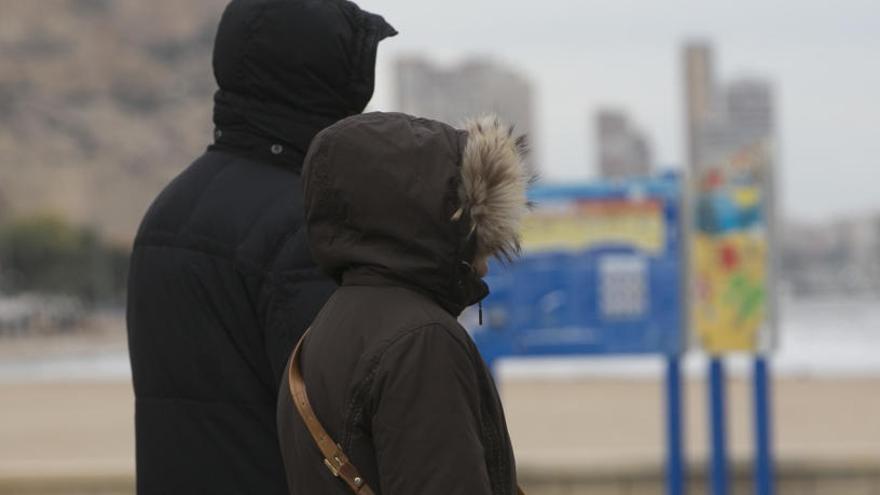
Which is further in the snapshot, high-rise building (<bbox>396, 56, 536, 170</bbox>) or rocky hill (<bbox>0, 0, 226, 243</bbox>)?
rocky hill (<bbox>0, 0, 226, 243</bbox>)

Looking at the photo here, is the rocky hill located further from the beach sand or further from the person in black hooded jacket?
the person in black hooded jacket

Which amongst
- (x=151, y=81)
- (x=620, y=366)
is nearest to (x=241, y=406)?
(x=620, y=366)

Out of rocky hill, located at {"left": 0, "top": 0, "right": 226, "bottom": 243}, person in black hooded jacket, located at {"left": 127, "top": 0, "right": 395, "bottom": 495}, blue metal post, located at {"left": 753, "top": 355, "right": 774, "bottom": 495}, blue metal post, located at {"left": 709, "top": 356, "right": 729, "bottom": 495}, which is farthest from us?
rocky hill, located at {"left": 0, "top": 0, "right": 226, "bottom": 243}

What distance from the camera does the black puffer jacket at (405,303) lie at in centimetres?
147

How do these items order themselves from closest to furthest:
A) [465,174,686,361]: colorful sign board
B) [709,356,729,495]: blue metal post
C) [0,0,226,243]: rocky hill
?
[709,356,729,495]: blue metal post → [465,174,686,361]: colorful sign board → [0,0,226,243]: rocky hill

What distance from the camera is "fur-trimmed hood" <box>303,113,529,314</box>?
1.55 m

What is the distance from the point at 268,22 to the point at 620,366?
60.7ft

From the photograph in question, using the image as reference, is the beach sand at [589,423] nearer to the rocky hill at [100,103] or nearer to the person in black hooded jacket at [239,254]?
the person in black hooded jacket at [239,254]

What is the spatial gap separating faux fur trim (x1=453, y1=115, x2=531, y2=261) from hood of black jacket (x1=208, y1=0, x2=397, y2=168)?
0.37 meters

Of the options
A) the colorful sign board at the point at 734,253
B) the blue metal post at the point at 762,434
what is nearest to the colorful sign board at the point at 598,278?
the colorful sign board at the point at 734,253

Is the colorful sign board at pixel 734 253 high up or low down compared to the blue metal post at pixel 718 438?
up

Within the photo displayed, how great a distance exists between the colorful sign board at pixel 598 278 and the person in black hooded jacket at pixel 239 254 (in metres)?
3.58

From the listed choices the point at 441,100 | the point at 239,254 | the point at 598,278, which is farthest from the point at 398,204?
the point at 441,100

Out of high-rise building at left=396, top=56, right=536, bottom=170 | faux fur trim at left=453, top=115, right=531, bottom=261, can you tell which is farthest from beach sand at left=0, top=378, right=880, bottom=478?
faux fur trim at left=453, top=115, right=531, bottom=261
